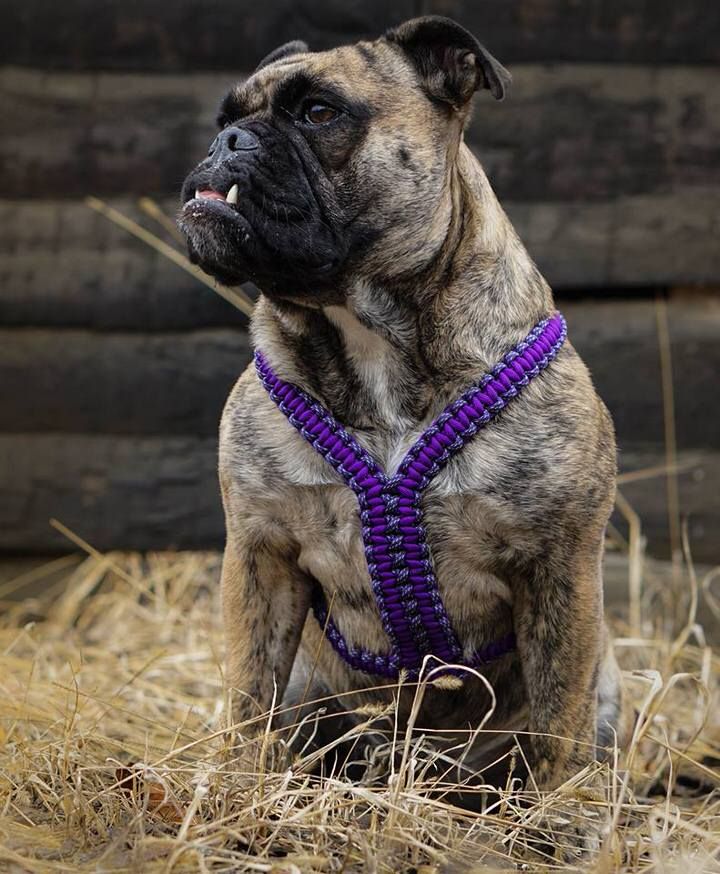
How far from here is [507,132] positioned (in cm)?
432

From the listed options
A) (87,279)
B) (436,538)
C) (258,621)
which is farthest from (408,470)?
(87,279)

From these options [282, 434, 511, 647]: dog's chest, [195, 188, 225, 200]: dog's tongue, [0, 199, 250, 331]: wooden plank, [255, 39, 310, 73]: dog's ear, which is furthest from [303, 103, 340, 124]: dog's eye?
[0, 199, 250, 331]: wooden plank

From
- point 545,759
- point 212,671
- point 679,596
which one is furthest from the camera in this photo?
point 679,596

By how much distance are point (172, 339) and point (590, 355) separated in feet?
5.04

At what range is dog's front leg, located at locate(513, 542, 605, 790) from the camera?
2592mm

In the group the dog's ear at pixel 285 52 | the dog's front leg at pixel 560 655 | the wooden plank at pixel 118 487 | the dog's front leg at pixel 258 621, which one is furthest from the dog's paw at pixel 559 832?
the wooden plank at pixel 118 487

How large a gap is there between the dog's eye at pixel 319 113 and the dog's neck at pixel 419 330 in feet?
0.98

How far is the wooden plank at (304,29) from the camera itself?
4.25 metres

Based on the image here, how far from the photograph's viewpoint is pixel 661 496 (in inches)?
176

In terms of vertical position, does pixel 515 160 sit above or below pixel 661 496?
above

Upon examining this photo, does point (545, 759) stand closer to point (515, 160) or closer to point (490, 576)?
point (490, 576)

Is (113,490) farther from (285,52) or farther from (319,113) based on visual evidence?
(319,113)

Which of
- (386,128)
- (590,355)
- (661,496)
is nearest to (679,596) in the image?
(661,496)

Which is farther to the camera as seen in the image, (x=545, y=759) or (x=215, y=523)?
(x=215, y=523)
